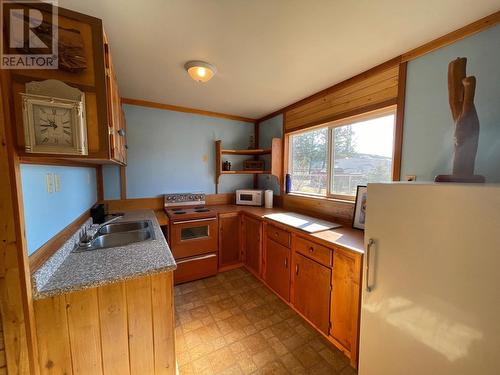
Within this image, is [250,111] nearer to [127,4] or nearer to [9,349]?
[127,4]

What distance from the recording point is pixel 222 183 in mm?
3393

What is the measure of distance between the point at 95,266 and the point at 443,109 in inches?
96.9

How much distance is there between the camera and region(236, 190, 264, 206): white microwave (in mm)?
3189

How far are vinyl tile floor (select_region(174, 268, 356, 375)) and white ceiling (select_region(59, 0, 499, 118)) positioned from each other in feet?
7.77

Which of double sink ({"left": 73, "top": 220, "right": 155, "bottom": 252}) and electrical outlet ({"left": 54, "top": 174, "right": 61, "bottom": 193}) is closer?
electrical outlet ({"left": 54, "top": 174, "right": 61, "bottom": 193})

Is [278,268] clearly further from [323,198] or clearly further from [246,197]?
[246,197]

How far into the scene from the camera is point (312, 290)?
1.84 m

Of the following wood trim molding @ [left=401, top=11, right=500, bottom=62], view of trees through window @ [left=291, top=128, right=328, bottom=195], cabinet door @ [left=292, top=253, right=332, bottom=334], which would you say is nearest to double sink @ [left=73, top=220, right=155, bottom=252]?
cabinet door @ [left=292, top=253, right=332, bottom=334]

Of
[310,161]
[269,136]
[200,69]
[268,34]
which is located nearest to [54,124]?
[200,69]

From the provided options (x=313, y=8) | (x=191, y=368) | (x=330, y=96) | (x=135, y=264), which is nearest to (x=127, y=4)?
(x=313, y=8)

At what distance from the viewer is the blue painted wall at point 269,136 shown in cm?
312

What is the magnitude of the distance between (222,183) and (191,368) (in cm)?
237

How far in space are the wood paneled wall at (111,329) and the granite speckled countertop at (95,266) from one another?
47 millimetres

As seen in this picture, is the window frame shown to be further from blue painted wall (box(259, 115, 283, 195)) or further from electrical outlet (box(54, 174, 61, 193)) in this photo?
electrical outlet (box(54, 174, 61, 193))
